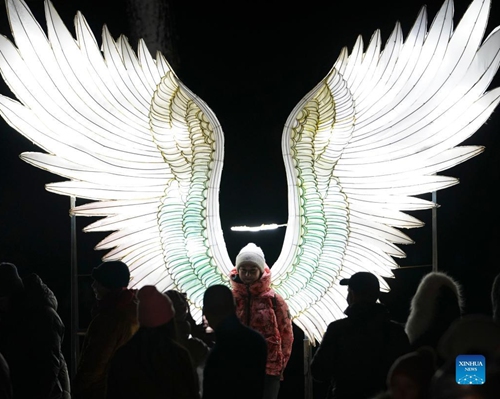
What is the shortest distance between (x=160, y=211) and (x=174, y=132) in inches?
16.6

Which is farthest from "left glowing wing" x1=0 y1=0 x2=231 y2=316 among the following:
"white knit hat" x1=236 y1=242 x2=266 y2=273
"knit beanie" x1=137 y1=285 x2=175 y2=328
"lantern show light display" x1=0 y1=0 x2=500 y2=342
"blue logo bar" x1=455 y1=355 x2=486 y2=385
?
"blue logo bar" x1=455 y1=355 x2=486 y2=385

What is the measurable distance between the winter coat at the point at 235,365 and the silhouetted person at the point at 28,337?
1170 mm

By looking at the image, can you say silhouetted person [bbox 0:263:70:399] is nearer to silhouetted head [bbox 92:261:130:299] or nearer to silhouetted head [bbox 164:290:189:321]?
silhouetted head [bbox 92:261:130:299]

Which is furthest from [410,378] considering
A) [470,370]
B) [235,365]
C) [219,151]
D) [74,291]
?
[74,291]

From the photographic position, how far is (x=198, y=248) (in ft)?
16.2

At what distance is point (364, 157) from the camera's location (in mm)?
4953

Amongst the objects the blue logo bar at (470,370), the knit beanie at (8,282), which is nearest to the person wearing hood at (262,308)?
the knit beanie at (8,282)

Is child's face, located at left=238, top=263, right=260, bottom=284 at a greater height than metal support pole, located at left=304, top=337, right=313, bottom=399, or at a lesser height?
greater

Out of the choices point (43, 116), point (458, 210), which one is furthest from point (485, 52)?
point (43, 116)

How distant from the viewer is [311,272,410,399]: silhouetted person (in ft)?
11.7

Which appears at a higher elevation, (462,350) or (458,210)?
(458,210)

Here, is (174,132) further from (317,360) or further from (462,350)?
(462,350)

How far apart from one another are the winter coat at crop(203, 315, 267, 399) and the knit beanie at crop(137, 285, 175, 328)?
0.24 m

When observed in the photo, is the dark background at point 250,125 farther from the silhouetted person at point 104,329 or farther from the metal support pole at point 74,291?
the silhouetted person at point 104,329
